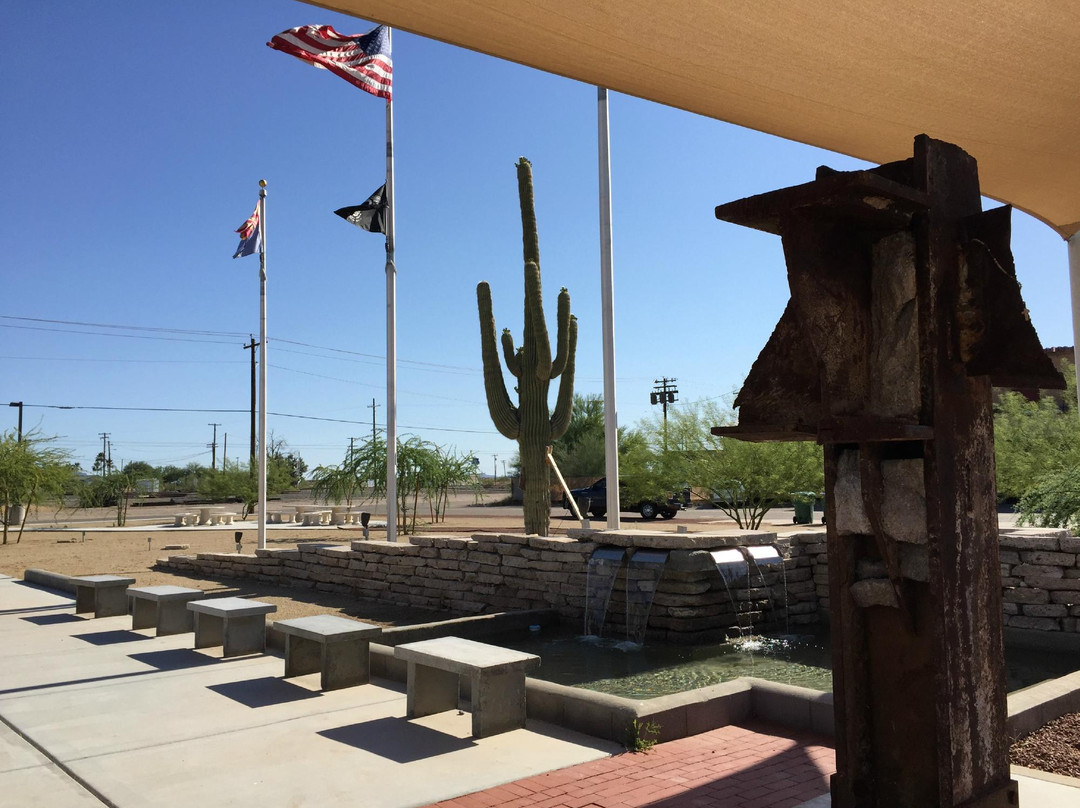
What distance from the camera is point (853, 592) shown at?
10.5ft

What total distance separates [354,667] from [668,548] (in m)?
3.75

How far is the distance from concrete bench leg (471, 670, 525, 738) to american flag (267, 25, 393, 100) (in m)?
11.1

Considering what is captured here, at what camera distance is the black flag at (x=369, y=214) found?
1581 centimetres

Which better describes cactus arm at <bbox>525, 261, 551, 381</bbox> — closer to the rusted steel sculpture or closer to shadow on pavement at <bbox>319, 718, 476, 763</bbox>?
shadow on pavement at <bbox>319, 718, 476, 763</bbox>

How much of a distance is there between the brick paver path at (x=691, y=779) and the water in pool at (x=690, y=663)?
1.82m

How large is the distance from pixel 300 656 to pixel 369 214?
10461 mm

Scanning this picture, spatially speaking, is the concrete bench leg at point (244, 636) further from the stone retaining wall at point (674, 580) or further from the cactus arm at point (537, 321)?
the cactus arm at point (537, 321)

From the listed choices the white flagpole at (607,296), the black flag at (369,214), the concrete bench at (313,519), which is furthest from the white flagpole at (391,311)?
the concrete bench at (313,519)

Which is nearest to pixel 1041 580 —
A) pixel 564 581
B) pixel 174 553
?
pixel 564 581

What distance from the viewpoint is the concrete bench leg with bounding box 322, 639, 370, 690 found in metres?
6.53

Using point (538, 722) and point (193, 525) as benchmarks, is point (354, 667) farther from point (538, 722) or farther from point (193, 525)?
point (193, 525)

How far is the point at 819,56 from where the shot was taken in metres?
4.27

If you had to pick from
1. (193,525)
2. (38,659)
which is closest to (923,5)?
(38,659)

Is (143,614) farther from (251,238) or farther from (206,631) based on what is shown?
(251,238)
